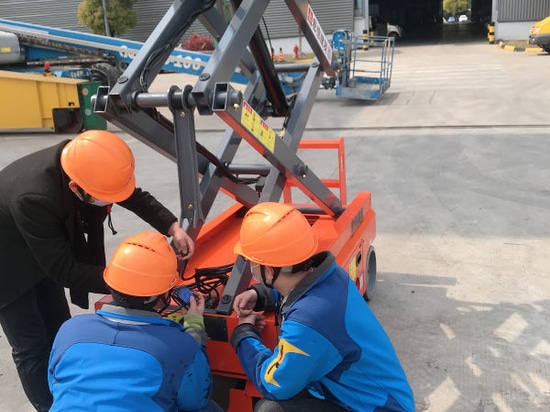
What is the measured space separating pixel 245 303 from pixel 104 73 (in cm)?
1136

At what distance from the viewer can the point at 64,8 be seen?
27516mm

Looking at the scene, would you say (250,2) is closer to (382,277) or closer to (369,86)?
(382,277)

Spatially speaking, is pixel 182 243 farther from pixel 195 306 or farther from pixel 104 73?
pixel 104 73

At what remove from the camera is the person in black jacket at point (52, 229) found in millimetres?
2381

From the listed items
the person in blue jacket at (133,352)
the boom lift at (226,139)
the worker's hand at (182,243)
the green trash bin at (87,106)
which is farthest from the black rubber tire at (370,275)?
the green trash bin at (87,106)

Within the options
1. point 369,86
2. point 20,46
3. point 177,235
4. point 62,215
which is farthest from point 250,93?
point 20,46

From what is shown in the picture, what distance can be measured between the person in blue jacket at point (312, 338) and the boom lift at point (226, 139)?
1.42 feet

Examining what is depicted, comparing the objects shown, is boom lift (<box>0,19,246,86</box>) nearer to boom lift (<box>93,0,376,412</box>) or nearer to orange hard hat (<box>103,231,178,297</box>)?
boom lift (<box>93,0,376,412</box>)

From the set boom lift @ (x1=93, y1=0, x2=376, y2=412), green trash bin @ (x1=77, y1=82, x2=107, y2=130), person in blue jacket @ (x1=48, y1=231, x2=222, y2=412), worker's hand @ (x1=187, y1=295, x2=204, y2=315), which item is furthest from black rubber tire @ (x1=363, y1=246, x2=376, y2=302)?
green trash bin @ (x1=77, y1=82, x2=107, y2=130)

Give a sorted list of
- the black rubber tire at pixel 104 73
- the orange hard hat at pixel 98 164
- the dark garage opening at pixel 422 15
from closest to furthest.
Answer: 1. the orange hard hat at pixel 98 164
2. the black rubber tire at pixel 104 73
3. the dark garage opening at pixel 422 15

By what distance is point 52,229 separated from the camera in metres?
2.44

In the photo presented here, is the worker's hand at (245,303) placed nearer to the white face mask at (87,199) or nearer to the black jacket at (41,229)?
the black jacket at (41,229)

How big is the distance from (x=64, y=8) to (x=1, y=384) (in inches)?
1098

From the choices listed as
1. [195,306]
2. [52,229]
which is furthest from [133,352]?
[52,229]
